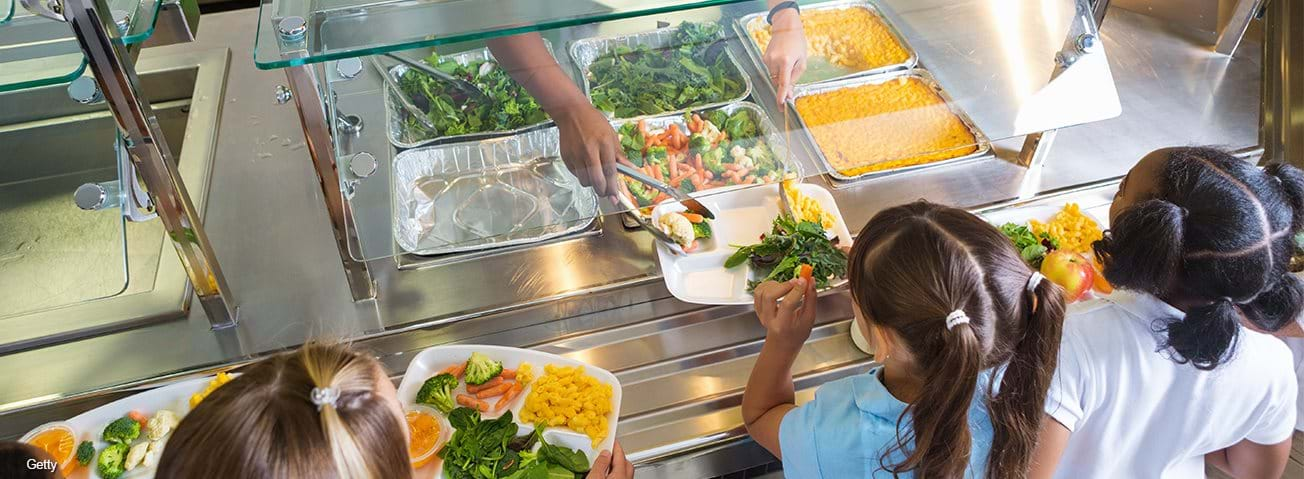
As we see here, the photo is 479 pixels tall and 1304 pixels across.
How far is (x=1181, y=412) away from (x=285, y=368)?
50.8 inches

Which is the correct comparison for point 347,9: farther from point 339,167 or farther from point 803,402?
point 803,402

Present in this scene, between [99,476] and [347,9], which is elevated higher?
[347,9]

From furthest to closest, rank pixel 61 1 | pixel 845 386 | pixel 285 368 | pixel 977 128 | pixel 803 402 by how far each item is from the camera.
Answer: pixel 977 128 < pixel 803 402 < pixel 845 386 < pixel 61 1 < pixel 285 368

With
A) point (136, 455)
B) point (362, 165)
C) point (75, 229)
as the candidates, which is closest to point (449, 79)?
point (362, 165)

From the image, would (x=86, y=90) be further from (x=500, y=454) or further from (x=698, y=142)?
(x=698, y=142)

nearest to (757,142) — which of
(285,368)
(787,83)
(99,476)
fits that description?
(787,83)

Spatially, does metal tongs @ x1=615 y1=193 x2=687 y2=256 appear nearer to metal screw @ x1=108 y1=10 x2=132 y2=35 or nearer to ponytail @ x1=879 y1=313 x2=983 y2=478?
ponytail @ x1=879 y1=313 x2=983 y2=478

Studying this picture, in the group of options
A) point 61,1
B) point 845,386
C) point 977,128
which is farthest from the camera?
point 977,128

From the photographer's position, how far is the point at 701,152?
4.92 ft

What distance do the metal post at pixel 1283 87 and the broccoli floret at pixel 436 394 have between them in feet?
5.70

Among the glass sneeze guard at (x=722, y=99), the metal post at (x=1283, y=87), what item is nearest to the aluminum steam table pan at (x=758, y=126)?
the glass sneeze guard at (x=722, y=99)

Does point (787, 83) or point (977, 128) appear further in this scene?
point (977, 128)

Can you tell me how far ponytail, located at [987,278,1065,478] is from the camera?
1109mm

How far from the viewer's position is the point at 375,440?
0.94m
